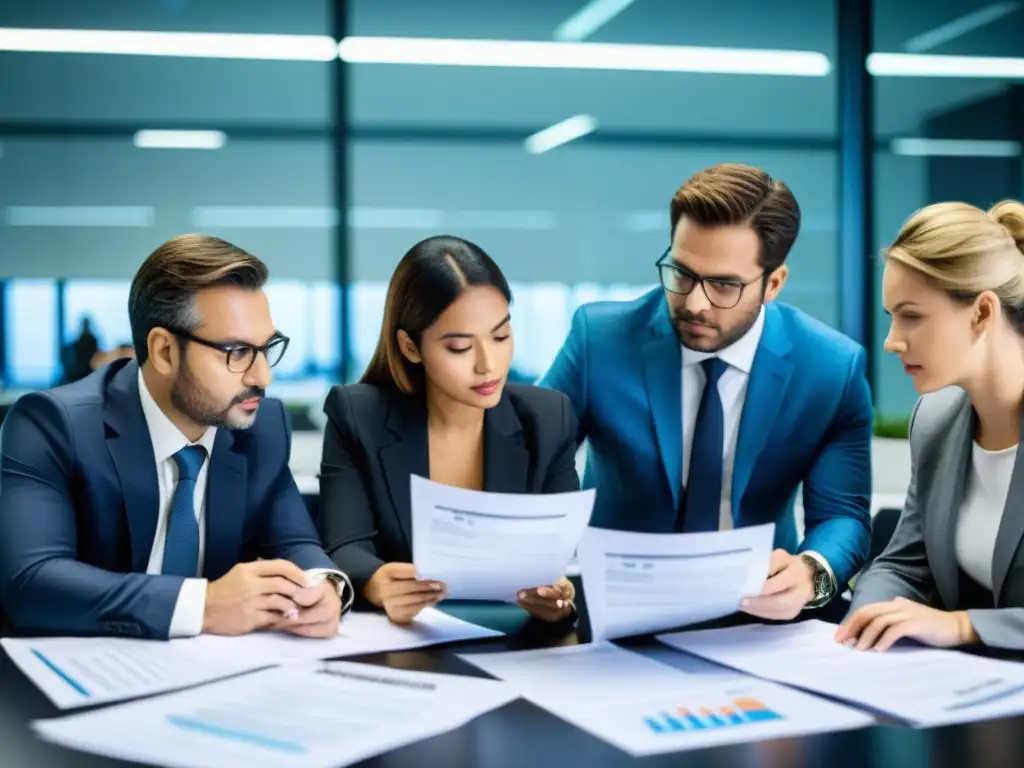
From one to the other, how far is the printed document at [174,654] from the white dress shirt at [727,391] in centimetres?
86

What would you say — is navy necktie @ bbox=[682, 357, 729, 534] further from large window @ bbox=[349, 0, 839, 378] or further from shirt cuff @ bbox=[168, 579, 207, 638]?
large window @ bbox=[349, 0, 839, 378]

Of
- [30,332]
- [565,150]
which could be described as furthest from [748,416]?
[30,332]

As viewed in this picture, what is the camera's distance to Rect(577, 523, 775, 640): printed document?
1.57 metres

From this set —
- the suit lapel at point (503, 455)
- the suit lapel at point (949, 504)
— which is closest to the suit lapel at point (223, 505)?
the suit lapel at point (503, 455)

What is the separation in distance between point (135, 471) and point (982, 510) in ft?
5.07

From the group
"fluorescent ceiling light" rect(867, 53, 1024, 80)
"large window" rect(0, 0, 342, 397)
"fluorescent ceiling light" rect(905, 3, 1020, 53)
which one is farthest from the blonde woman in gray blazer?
"fluorescent ceiling light" rect(905, 3, 1020, 53)

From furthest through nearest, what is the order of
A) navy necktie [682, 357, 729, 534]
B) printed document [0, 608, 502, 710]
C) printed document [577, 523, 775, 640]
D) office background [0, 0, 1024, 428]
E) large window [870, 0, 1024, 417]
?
1. large window [870, 0, 1024, 417]
2. office background [0, 0, 1024, 428]
3. navy necktie [682, 357, 729, 534]
4. printed document [577, 523, 775, 640]
5. printed document [0, 608, 502, 710]

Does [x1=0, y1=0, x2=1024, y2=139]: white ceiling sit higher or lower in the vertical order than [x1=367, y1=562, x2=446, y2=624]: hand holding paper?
higher

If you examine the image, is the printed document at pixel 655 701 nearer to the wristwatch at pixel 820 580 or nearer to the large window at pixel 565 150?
the wristwatch at pixel 820 580

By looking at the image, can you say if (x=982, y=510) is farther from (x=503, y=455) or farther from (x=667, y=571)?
(x=503, y=455)

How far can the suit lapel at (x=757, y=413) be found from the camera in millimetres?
2404

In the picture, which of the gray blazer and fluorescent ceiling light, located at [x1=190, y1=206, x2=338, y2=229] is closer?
the gray blazer

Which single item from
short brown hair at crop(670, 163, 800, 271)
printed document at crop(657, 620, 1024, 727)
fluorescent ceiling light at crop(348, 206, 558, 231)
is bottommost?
printed document at crop(657, 620, 1024, 727)

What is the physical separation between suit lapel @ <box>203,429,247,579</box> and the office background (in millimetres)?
4543
